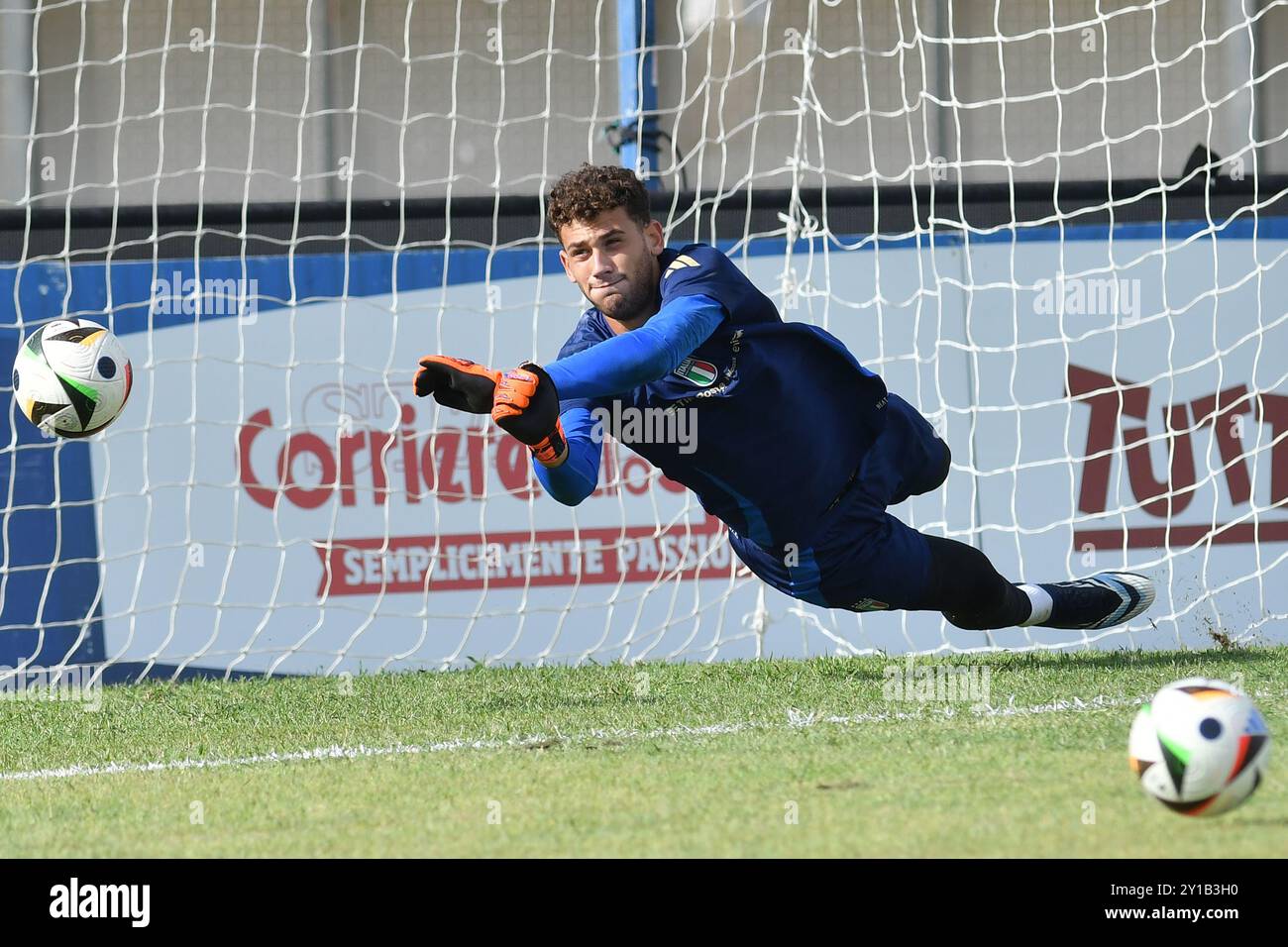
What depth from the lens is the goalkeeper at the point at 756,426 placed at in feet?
15.2

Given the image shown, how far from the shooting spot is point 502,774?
4.66 m

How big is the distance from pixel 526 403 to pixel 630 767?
4.38 feet

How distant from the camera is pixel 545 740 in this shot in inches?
209

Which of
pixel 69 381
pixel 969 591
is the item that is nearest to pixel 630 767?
pixel 969 591

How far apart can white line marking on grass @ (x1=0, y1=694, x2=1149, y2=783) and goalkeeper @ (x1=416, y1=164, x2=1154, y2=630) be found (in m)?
0.41

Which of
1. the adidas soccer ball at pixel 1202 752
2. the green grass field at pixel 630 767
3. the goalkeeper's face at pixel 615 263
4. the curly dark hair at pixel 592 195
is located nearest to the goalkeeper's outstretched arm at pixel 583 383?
the goalkeeper's face at pixel 615 263

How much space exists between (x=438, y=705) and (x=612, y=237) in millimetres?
2274
